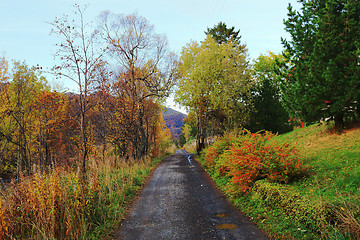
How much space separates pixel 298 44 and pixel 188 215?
7921 mm

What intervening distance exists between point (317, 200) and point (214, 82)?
46.2ft

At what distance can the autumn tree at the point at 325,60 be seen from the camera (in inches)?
294

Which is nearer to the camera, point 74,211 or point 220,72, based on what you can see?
point 74,211

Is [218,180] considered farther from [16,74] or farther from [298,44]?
[16,74]

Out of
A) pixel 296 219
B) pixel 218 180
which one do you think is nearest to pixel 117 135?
pixel 218 180

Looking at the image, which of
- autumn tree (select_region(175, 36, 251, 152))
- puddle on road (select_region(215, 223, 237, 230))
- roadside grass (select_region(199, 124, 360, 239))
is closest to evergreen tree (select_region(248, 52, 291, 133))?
autumn tree (select_region(175, 36, 251, 152))

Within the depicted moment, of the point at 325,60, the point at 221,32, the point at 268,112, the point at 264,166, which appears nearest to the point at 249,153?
the point at 264,166

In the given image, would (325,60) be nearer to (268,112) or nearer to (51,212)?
(51,212)

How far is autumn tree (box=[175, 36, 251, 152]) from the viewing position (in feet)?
57.3

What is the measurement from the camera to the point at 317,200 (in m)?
4.40

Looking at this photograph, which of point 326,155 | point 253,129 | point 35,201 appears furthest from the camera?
point 253,129

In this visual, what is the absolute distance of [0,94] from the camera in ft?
52.9

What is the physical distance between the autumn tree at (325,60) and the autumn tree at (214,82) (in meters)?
8.09

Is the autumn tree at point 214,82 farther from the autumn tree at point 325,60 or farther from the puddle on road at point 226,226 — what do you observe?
the puddle on road at point 226,226
